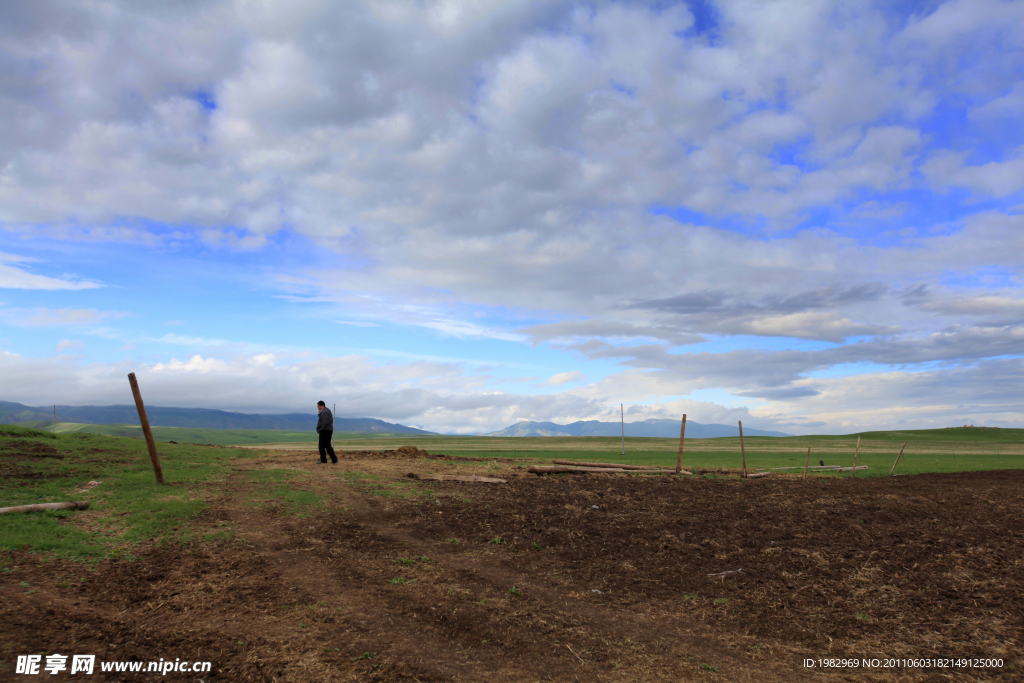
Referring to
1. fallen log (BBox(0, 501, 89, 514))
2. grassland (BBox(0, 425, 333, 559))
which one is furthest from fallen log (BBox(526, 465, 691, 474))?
fallen log (BBox(0, 501, 89, 514))

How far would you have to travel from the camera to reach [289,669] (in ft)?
24.5

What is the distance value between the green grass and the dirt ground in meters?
0.67

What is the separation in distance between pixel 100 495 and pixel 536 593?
1189 cm

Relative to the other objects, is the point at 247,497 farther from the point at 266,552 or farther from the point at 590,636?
the point at 590,636

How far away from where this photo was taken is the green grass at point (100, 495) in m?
10.9

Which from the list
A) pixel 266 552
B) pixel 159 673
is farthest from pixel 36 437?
pixel 159 673

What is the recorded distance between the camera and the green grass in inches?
429

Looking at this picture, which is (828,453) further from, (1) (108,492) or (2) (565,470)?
(1) (108,492)

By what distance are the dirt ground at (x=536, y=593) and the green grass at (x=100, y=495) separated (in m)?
0.67

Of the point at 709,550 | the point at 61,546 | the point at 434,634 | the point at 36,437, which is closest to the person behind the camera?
the point at 434,634

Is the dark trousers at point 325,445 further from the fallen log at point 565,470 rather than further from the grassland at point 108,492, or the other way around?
the fallen log at point 565,470

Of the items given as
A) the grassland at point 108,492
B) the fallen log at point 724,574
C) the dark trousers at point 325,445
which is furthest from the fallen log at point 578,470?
the fallen log at point 724,574

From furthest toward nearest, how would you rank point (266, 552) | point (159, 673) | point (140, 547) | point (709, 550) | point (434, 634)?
point (709, 550), point (266, 552), point (140, 547), point (434, 634), point (159, 673)

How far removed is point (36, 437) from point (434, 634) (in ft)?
75.1
